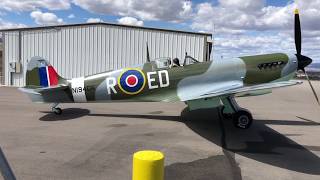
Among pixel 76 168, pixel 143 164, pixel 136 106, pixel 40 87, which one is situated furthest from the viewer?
pixel 136 106

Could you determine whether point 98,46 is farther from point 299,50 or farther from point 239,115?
point 239,115

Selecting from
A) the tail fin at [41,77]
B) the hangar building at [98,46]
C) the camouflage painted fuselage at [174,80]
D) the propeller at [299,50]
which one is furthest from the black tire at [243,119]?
the hangar building at [98,46]

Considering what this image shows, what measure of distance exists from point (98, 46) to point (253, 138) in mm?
16926

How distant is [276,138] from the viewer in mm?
7891

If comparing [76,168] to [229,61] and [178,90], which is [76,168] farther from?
[229,61]

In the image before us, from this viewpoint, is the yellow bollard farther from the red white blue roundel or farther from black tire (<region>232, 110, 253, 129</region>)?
the red white blue roundel

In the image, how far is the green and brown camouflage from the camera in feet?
30.7

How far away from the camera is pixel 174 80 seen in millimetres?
9656

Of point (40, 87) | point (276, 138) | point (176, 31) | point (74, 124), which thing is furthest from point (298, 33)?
point (176, 31)

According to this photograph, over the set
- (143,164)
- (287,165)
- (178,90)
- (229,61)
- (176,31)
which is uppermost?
(176,31)

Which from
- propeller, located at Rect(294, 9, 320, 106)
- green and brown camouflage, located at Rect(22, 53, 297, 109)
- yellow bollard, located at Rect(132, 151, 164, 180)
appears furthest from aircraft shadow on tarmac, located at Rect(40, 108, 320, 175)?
yellow bollard, located at Rect(132, 151, 164, 180)

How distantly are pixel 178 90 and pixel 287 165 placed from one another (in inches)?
177

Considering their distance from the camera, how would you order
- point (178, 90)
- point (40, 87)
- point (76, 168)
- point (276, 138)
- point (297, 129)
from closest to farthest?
point (76, 168) < point (276, 138) < point (297, 129) < point (178, 90) < point (40, 87)

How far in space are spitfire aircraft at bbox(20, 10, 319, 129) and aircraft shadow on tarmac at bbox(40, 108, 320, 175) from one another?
0.56 meters
